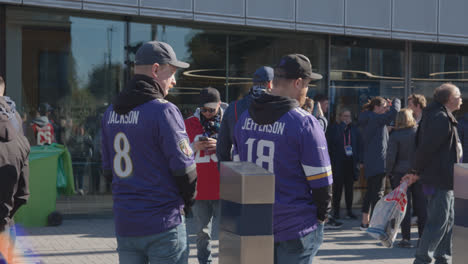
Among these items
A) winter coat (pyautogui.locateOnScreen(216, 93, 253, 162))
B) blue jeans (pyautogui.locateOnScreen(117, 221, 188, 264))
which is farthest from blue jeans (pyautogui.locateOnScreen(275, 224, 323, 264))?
winter coat (pyautogui.locateOnScreen(216, 93, 253, 162))

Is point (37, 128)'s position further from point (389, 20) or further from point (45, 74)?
point (389, 20)

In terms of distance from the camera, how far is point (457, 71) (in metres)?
13.9

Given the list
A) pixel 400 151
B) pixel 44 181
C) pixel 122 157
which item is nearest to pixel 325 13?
pixel 400 151

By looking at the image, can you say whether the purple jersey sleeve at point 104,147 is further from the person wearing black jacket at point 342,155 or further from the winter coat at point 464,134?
the person wearing black jacket at point 342,155

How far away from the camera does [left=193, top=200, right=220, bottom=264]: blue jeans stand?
593 centimetres

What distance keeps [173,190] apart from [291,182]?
68 cm

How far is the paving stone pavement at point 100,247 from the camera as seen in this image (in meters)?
7.50

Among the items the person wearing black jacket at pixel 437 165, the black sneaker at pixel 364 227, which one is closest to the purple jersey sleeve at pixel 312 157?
the person wearing black jacket at pixel 437 165

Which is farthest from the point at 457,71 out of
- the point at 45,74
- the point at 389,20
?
the point at 45,74

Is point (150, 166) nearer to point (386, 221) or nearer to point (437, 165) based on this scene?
point (386, 221)

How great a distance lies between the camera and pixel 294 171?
3.42 m

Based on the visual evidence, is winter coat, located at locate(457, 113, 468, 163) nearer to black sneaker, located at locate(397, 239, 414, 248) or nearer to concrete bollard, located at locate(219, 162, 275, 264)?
black sneaker, located at locate(397, 239, 414, 248)

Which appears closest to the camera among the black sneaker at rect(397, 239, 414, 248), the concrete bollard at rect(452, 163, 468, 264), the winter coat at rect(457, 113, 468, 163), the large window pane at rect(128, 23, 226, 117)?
the concrete bollard at rect(452, 163, 468, 264)

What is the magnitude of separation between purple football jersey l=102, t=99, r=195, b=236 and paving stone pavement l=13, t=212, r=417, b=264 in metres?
4.02
